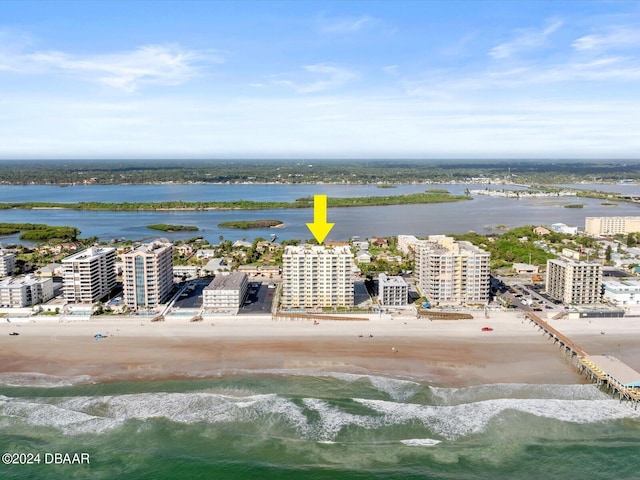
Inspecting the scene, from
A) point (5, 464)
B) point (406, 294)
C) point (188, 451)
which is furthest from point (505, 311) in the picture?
point (5, 464)

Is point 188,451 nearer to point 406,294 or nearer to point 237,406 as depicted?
point 237,406

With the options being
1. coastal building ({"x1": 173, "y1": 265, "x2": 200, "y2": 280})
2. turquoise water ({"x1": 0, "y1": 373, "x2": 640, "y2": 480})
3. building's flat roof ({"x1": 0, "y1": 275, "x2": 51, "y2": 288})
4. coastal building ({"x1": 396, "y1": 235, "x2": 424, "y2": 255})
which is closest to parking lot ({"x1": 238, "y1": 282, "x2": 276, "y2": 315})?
coastal building ({"x1": 173, "y1": 265, "x2": 200, "y2": 280})

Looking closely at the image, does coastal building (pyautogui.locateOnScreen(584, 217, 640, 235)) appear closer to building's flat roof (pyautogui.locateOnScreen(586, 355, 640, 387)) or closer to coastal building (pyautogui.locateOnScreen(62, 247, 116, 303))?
building's flat roof (pyautogui.locateOnScreen(586, 355, 640, 387))

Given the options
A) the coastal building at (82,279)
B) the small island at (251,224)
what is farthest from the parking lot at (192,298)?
the small island at (251,224)

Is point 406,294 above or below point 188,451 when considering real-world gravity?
above

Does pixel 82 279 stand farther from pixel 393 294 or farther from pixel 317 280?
pixel 393 294
